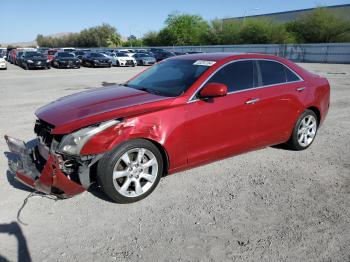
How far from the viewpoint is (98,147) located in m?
3.42

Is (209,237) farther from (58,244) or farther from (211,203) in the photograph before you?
(58,244)

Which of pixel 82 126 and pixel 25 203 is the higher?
pixel 82 126

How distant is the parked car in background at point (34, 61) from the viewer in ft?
83.9

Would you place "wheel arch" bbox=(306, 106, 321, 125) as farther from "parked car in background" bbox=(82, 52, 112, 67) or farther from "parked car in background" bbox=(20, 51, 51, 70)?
"parked car in background" bbox=(82, 52, 112, 67)

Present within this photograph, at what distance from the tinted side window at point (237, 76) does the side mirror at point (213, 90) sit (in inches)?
8.7

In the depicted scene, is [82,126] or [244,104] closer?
[82,126]

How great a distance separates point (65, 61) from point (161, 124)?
26240mm

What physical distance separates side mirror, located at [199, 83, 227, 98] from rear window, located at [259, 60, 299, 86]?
3.51 ft

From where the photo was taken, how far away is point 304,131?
18.1 ft

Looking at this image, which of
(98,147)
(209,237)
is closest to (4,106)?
(98,147)

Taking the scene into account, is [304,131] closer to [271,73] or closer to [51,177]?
[271,73]

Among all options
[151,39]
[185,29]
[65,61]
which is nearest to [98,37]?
[151,39]

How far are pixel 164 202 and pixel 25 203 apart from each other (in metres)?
1.59

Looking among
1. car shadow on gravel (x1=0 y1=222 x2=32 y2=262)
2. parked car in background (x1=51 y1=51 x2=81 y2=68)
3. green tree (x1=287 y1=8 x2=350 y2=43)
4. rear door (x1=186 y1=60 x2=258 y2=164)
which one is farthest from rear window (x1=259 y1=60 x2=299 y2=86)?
green tree (x1=287 y1=8 x2=350 y2=43)
